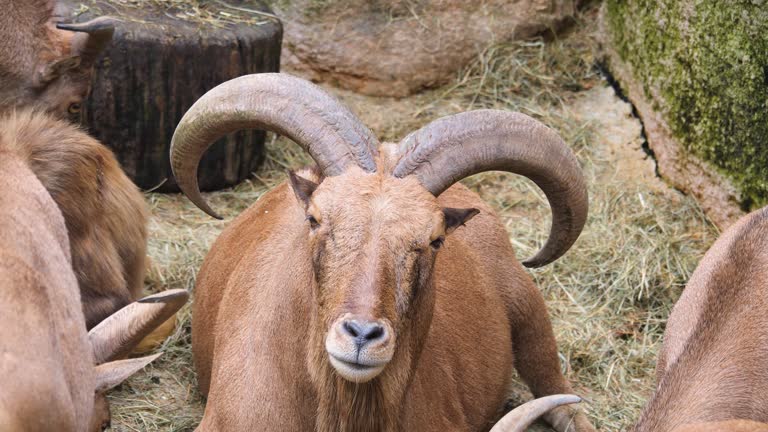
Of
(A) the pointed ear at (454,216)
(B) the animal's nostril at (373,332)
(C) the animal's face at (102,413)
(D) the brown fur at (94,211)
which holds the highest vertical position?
(A) the pointed ear at (454,216)

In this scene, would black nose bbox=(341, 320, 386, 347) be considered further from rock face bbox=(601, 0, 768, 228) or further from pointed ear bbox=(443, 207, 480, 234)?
rock face bbox=(601, 0, 768, 228)

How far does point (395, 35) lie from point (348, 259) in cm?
564

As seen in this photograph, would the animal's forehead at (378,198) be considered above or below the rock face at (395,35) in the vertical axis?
above

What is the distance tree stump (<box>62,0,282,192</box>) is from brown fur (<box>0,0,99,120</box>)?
52cm

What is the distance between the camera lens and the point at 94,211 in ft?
21.1

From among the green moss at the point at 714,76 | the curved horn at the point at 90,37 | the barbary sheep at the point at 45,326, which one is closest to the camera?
the barbary sheep at the point at 45,326

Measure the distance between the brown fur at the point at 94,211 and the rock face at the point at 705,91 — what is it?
3.99m

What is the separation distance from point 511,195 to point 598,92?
4.53ft

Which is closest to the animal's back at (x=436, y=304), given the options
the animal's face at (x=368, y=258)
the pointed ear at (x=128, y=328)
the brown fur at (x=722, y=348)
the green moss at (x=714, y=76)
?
the animal's face at (x=368, y=258)

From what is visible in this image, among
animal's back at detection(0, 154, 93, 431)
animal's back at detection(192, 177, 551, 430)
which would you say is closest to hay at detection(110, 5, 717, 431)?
animal's back at detection(192, 177, 551, 430)

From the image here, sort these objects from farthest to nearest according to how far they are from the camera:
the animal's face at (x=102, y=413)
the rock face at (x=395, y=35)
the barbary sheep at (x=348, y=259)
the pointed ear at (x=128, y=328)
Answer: the rock face at (x=395, y=35), the animal's face at (x=102, y=413), the pointed ear at (x=128, y=328), the barbary sheep at (x=348, y=259)

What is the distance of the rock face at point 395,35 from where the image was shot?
31.2 feet

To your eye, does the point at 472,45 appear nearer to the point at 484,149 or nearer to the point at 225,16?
the point at 225,16

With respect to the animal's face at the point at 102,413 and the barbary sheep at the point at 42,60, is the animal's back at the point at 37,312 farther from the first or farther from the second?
the barbary sheep at the point at 42,60
